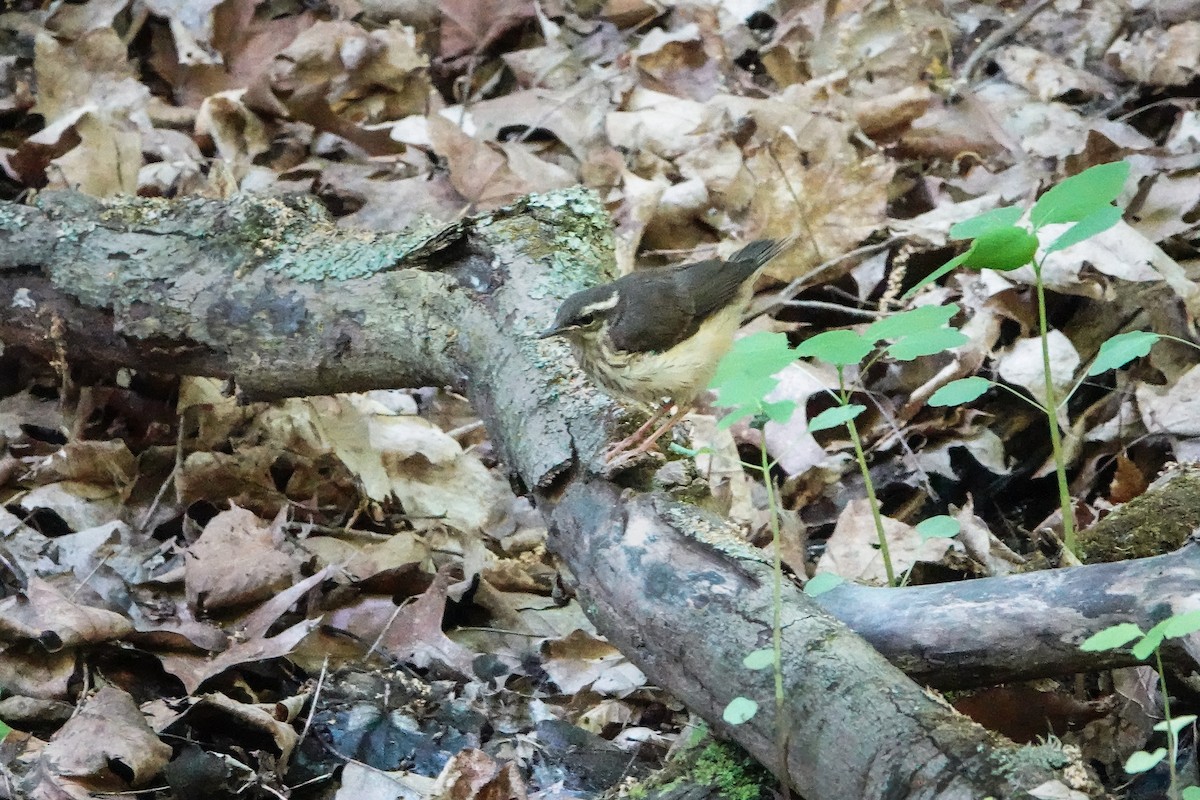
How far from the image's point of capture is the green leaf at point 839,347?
246 centimetres

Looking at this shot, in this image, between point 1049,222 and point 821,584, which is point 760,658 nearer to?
point 821,584

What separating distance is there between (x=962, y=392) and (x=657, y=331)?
120 cm

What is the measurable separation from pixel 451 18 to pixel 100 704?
5.70 meters

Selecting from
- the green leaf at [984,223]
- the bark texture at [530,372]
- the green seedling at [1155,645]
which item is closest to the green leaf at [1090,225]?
the green leaf at [984,223]

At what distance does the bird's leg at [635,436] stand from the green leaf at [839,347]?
779 millimetres

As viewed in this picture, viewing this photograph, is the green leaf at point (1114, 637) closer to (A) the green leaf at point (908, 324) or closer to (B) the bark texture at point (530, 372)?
(B) the bark texture at point (530, 372)

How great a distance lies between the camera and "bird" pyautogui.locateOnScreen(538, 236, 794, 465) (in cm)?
358

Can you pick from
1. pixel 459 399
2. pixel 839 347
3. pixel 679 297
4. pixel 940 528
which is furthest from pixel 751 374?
pixel 459 399

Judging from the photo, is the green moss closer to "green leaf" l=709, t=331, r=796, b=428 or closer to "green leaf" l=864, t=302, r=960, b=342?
"green leaf" l=709, t=331, r=796, b=428

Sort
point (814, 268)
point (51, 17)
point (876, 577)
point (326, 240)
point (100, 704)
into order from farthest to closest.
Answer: point (51, 17) < point (814, 268) < point (326, 240) < point (876, 577) < point (100, 704)

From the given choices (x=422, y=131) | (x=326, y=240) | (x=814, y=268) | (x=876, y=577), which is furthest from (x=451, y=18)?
(x=876, y=577)

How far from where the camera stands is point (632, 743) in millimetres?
3277

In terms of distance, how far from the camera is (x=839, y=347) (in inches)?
98.4

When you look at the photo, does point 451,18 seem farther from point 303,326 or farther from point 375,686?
point 375,686
